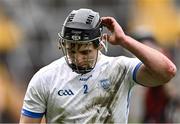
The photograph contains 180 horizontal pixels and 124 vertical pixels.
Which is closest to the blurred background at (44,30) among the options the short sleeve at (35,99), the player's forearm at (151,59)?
the short sleeve at (35,99)

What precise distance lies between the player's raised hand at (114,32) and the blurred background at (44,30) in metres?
9.50

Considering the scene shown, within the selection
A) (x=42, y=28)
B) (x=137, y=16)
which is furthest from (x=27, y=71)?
(x=137, y=16)

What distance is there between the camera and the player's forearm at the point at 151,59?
7.49 meters

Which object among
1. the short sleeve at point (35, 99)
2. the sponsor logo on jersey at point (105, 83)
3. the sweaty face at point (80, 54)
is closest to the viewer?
the sweaty face at point (80, 54)

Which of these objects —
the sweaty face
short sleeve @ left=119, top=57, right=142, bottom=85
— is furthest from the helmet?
short sleeve @ left=119, top=57, right=142, bottom=85

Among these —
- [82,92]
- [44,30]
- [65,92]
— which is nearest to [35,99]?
[65,92]

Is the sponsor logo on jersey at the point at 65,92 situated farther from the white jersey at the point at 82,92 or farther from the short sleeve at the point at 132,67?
the short sleeve at the point at 132,67

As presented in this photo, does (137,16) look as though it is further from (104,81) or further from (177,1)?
(104,81)

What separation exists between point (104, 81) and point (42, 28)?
11.2m

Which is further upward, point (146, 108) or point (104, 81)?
point (104, 81)

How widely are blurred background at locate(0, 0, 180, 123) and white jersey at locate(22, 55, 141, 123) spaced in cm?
926

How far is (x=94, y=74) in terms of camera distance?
772 cm

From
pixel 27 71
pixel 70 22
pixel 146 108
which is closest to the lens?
pixel 70 22

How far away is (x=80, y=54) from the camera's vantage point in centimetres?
745
